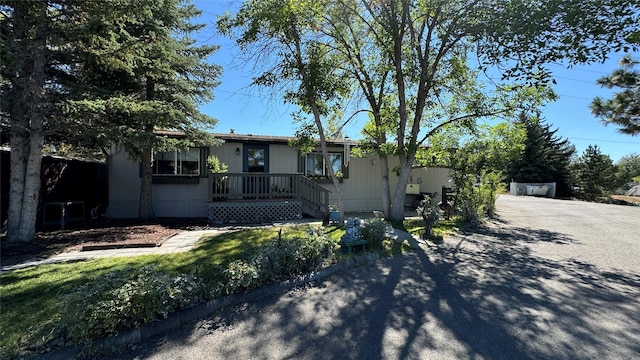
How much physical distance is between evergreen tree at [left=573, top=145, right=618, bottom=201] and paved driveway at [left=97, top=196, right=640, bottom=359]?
67.1 feet

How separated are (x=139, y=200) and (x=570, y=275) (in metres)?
11.5

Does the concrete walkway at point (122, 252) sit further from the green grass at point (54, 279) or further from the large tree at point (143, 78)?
the large tree at point (143, 78)

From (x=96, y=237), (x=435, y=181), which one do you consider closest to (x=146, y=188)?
(x=96, y=237)

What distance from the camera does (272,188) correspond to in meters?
11.0

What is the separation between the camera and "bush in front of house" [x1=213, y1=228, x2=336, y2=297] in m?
3.80

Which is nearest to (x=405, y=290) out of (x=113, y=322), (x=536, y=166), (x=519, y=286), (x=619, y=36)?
(x=519, y=286)

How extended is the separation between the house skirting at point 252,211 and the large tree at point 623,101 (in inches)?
610

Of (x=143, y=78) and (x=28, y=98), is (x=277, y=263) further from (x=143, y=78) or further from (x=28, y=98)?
(x=143, y=78)

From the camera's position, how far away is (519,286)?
440 cm

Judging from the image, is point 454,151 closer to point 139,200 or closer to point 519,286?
point 519,286

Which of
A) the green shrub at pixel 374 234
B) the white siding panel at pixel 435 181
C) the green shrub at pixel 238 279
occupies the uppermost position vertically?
the white siding panel at pixel 435 181

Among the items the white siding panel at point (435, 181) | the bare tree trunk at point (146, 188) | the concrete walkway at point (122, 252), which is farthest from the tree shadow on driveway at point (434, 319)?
the white siding panel at point (435, 181)

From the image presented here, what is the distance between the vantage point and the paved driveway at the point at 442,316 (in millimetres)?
2748

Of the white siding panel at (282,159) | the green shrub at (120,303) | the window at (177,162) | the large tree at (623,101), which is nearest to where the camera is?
the green shrub at (120,303)
